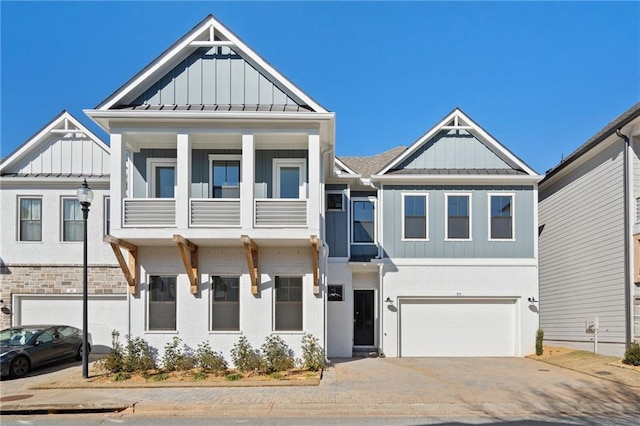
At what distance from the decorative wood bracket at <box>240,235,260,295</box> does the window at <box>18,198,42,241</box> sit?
27.4 ft

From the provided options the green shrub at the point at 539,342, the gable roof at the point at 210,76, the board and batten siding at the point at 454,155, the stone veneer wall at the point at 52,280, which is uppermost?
the gable roof at the point at 210,76

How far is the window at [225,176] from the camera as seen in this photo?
14.0 meters

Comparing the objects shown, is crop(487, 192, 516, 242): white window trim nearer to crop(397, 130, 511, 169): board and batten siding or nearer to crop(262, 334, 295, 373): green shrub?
crop(397, 130, 511, 169): board and batten siding

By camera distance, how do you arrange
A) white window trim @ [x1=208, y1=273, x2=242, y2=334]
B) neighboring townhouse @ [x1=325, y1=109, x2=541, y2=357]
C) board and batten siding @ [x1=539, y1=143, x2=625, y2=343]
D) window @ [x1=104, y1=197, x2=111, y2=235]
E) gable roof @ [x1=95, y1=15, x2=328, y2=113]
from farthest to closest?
window @ [x1=104, y1=197, x2=111, y2=235]
neighboring townhouse @ [x1=325, y1=109, x2=541, y2=357]
board and batten siding @ [x1=539, y1=143, x2=625, y2=343]
white window trim @ [x1=208, y1=273, x2=242, y2=334]
gable roof @ [x1=95, y1=15, x2=328, y2=113]

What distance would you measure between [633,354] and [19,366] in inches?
624

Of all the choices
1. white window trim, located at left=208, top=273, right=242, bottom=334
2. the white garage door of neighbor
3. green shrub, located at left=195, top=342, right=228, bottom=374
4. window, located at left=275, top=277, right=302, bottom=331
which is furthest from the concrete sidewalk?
the white garage door of neighbor

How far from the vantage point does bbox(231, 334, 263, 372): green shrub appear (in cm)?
1252

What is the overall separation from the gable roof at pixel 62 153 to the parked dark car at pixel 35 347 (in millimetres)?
5419

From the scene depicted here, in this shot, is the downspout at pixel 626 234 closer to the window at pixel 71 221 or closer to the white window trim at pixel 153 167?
the white window trim at pixel 153 167

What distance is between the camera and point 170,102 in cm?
1339

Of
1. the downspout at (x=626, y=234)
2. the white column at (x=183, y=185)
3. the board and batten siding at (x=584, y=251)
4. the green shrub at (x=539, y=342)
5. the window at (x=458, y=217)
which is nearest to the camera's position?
the white column at (x=183, y=185)

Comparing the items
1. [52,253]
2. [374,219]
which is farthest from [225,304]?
[52,253]

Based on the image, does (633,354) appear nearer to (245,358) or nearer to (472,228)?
(472,228)

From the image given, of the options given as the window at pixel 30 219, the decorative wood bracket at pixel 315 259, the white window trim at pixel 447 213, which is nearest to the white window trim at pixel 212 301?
the decorative wood bracket at pixel 315 259
